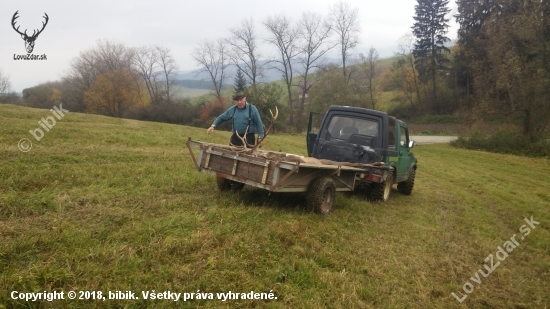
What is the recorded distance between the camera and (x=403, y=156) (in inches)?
339

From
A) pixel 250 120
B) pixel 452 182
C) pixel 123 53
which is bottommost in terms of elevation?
pixel 452 182

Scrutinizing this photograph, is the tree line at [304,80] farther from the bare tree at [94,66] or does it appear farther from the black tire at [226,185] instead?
the black tire at [226,185]

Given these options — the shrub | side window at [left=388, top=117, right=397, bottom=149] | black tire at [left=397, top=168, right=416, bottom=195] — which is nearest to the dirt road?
the shrub

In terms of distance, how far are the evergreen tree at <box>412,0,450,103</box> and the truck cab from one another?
1771 inches

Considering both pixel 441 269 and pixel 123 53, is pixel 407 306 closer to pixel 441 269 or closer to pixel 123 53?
pixel 441 269

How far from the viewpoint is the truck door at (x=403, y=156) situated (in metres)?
8.34

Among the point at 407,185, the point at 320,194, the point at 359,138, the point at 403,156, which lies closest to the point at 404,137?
the point at 403,156

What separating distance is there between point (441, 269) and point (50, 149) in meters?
8.84

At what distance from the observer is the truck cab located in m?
7.46

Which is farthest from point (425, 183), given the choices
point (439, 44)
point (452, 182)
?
point (439, 44)

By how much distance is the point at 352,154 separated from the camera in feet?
24.6

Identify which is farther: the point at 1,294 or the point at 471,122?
the point at 471,122

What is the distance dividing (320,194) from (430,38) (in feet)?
166

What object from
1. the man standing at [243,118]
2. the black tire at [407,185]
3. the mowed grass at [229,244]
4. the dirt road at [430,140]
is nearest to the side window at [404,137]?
the black tire at [407,185]
